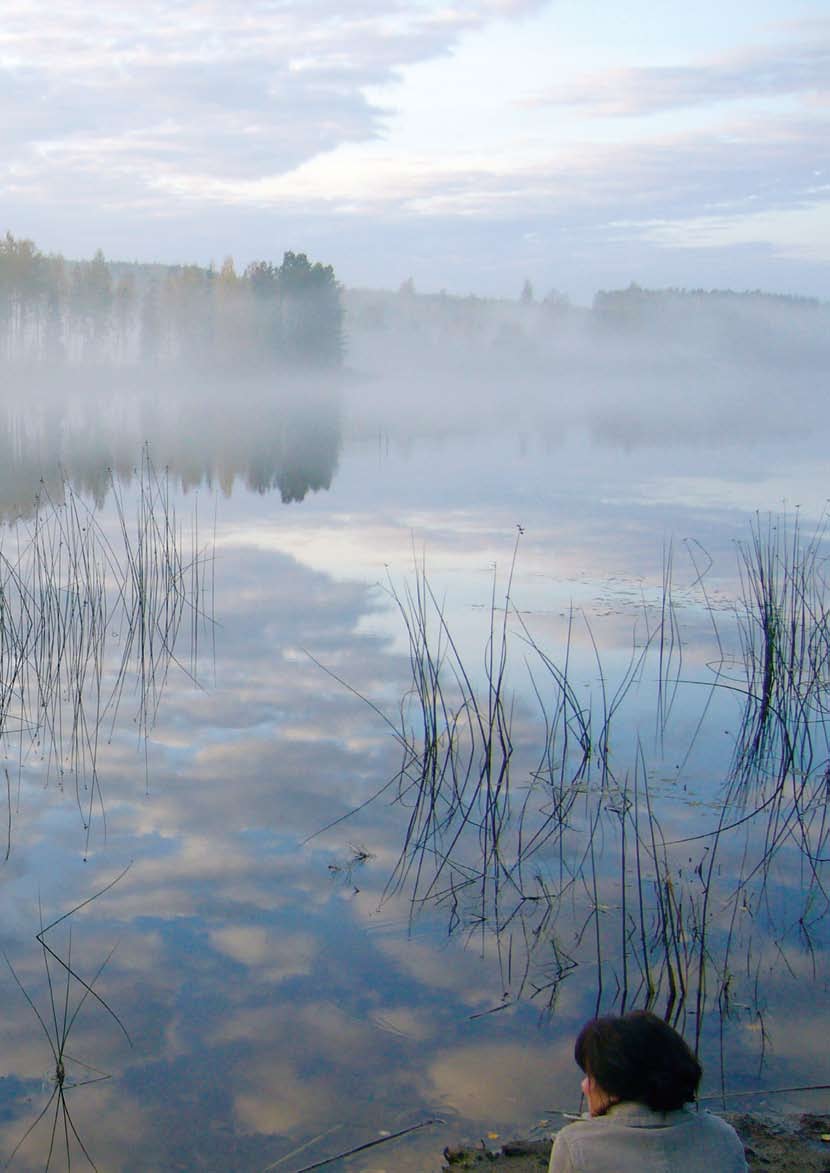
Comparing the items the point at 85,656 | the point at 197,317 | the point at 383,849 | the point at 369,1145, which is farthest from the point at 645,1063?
the point at 197,317

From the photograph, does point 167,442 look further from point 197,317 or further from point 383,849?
point 197,317

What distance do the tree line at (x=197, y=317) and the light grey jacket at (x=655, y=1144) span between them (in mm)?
68135

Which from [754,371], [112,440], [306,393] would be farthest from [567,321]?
[112,440]

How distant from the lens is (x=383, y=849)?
5223 mm

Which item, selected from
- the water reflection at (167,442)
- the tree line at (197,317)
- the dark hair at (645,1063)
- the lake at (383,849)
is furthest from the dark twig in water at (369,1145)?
the tree line at (197,317)

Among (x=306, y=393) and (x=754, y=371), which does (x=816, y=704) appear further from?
(x=754, y=371)

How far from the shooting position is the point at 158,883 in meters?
4.77

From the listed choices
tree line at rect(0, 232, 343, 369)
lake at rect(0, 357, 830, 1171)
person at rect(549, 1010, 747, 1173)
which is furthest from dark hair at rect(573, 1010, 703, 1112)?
tree line at rect(0, 232, 343, 369)

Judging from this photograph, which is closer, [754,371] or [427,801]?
[427,801]

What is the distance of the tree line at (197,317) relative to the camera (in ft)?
225

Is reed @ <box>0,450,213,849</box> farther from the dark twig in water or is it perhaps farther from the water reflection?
the dark twig in water

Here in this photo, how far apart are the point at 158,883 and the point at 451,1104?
180 centimetres

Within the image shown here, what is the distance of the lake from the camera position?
349 cm

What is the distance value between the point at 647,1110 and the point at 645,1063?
0.09 metres
